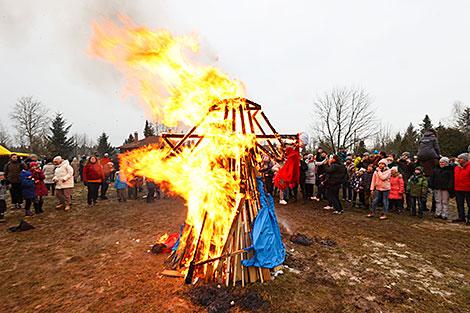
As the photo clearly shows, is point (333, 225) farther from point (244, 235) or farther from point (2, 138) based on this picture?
point (2, 138)

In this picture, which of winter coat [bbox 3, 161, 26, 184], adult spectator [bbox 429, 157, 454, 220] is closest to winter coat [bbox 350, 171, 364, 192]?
adult spectator [bbox 429, 157, 454, 220]

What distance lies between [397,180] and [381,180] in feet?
3.24

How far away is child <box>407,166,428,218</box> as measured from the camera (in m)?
9.29

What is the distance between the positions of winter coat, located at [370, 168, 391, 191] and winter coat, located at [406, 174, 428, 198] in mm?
1398

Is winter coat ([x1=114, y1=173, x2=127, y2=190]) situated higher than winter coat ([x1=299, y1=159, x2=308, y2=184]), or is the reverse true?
winter coat ([x1=299, y1=159, x2=308, y2=184])

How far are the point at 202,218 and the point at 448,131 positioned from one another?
98.7 feet

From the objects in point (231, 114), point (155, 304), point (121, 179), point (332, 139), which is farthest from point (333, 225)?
point (332, 139)

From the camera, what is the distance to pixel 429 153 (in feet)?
33.2

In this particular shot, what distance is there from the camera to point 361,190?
34.2ft

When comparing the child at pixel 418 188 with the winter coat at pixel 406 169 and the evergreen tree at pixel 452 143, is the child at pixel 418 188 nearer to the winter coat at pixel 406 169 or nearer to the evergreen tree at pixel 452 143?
the winter coat at pixel 406 169

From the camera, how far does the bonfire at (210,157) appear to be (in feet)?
15.0

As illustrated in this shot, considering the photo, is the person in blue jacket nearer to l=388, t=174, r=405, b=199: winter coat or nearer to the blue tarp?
the blue tarp

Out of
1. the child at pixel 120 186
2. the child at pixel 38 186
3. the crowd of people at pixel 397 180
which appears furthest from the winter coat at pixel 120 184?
the crowd of people at pixel 397 180

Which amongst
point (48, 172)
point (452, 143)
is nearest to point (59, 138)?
point (48, 172)
